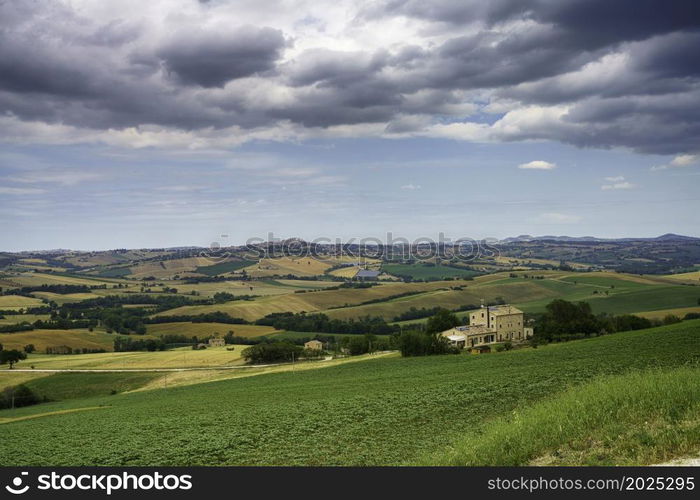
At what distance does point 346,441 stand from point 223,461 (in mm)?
4458

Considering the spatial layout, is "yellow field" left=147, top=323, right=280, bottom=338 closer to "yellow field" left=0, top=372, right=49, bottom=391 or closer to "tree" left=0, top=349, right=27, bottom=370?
"tree" left=0, top=349, right=27, bottom=370

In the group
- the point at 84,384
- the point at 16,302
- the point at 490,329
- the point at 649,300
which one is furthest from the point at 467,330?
the point at 16,302

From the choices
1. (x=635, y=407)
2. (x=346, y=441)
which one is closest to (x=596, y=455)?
(x=635, y=407)

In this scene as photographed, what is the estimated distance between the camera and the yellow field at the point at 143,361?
266 ft

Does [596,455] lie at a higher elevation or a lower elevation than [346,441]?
higher

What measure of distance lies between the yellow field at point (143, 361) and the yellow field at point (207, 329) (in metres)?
26.6

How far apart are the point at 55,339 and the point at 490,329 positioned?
8568 cm

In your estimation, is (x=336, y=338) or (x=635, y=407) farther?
(x=336, y=338)

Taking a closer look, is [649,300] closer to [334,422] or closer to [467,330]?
[467,330]

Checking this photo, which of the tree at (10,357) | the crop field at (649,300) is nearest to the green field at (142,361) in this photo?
the tree at (10,357)

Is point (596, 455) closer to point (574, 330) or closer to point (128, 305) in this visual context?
point (574, 330)

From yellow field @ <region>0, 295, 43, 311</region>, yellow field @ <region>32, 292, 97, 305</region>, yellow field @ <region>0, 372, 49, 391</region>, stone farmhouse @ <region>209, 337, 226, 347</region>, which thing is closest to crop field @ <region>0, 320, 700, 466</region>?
yellow field @ <region>0, 372, 49, 391</region>

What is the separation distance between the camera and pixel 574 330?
71.1m
